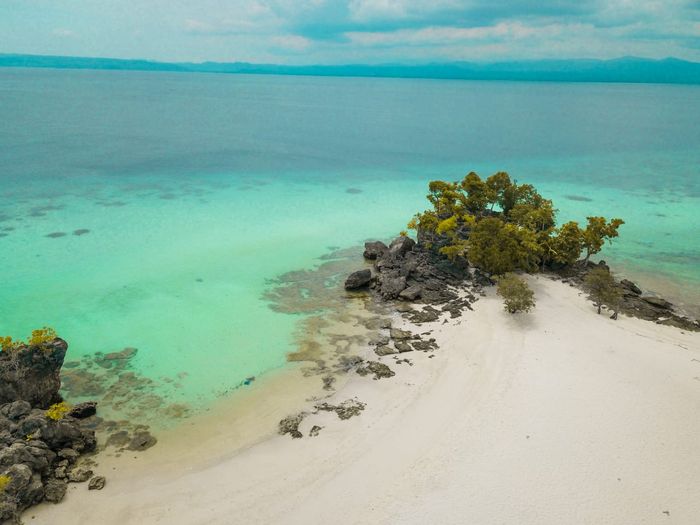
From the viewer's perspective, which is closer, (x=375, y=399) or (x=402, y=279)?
(x=375, y=399)

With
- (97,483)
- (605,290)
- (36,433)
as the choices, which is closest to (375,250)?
(605,290)

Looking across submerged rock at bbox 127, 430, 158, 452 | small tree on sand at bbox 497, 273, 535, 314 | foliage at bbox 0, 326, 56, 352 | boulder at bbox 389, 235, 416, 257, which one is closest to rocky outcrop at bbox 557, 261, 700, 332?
small tree on sand at bbox 497, 273, 535, 314

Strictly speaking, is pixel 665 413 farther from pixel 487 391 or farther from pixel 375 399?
pixel 375 399

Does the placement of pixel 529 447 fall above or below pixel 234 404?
above

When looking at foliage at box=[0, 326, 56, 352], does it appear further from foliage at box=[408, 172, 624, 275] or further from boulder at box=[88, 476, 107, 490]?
foliage at box=[408, 172, 624, 275]

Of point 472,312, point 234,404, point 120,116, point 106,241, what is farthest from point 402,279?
point 120,116

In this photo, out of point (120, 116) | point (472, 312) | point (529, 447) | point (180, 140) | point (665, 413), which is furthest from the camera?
point (120, 116)
